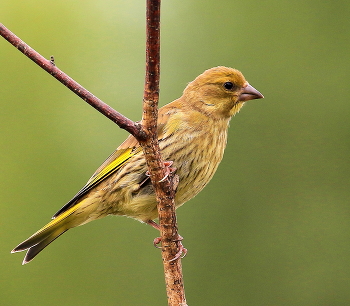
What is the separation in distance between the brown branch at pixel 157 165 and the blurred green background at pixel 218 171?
3.56m

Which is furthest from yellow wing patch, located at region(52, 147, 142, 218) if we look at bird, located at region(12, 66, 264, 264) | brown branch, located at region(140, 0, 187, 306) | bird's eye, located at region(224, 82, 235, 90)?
brown branch, located at region(140, 0, 187, 306)

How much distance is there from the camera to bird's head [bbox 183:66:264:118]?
4613 mm

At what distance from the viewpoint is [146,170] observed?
4.07 meters

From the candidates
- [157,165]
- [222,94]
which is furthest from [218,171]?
[157,165]

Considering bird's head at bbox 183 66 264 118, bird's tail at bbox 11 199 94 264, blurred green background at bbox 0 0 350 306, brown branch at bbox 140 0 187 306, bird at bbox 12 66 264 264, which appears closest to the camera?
brown branch at bbox 140 0 187 306

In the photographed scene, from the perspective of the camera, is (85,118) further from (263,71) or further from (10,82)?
(263,71)

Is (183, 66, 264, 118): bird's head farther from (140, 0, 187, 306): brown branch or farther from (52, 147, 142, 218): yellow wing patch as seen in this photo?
(140, 0, 187, 306): brown branch

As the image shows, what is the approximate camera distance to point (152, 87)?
265 cm

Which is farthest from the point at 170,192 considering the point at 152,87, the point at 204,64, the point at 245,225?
the point at 204,64

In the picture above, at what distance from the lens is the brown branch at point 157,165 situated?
94.3 inches

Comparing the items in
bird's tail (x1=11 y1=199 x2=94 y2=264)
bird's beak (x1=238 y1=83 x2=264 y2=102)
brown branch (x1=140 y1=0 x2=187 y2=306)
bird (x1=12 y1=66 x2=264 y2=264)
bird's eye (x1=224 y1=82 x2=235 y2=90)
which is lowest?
brown branch (x1=140 y1=0 x2=187 y2=306)

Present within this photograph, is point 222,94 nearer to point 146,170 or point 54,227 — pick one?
point 146,170

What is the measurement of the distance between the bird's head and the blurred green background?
7.41ft

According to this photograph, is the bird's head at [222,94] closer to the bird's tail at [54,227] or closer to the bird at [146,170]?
the bird at [146,170]
